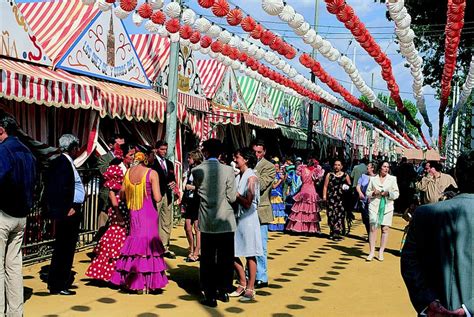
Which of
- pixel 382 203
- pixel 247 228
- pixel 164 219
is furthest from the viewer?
pixel 382 203

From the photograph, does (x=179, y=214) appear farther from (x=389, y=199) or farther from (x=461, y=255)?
(x=461, y=255)

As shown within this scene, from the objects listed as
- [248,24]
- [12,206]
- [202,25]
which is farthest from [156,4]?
[12,206]

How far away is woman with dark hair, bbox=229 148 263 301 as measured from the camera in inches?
285

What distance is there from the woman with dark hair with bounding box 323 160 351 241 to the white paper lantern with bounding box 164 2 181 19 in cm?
511

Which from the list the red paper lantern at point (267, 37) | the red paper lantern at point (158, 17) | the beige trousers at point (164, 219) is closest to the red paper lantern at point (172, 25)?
the red paper lantern at point (158, 17)

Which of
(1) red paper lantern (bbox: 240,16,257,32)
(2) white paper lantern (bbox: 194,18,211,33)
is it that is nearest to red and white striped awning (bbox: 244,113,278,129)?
(2) white paper lantern (bbox: 194,18,211,33)

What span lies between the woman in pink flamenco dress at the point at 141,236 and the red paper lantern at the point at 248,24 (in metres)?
3.98

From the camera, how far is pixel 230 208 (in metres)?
7.03

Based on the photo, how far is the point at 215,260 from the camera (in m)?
6.98

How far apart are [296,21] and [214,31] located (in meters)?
1.60

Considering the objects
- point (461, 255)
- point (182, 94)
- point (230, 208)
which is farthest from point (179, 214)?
point (461, 255)

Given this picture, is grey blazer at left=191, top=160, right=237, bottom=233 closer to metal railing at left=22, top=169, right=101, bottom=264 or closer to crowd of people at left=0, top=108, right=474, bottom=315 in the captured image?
crowd of people at left=0, top=108, right=474, bottom=315

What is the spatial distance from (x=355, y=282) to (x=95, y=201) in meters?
4.54

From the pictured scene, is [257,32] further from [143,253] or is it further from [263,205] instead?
[143,253]
